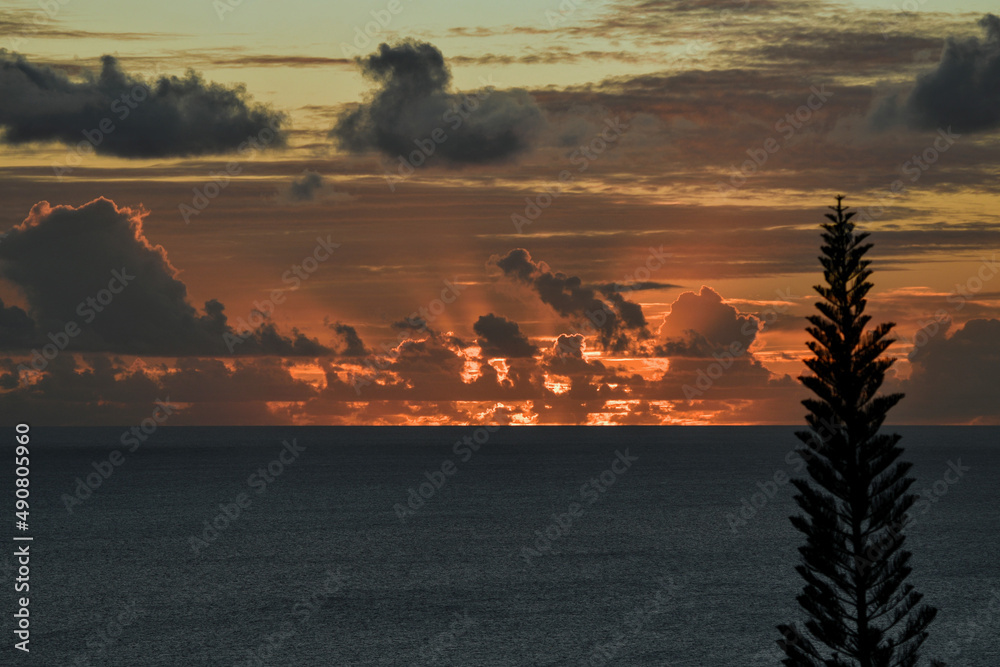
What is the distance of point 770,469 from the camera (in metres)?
165

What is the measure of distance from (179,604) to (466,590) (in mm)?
15231

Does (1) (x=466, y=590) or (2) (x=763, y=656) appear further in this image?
(1) (x=466, y=590)

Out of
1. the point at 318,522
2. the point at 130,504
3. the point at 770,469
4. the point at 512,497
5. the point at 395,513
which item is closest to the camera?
the point at 318,522

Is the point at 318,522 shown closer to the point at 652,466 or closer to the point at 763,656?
the point at 763,656

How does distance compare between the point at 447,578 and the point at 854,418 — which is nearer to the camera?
the point at 854,418

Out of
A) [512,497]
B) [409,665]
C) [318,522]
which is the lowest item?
[409,665]

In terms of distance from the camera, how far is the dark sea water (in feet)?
123

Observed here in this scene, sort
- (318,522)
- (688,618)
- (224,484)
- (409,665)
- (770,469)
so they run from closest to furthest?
(409,665), (688,618), (318,522), (224,484), (770,469)

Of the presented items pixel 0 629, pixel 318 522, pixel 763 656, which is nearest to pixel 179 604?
pixel 0 629

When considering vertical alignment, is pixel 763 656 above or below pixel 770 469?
below

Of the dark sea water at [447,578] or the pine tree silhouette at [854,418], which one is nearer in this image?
the pine tree silhouette at [854,418]

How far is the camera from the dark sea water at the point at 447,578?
37.5 metres

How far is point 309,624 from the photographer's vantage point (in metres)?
41.4

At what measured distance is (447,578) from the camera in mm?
53000
